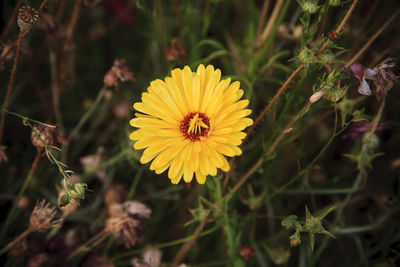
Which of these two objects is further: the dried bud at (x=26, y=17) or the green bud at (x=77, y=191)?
the dried bud at (x=26, y=17)

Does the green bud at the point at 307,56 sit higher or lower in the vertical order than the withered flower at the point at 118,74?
lower

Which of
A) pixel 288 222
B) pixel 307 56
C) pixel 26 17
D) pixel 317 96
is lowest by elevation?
pixel 288 222

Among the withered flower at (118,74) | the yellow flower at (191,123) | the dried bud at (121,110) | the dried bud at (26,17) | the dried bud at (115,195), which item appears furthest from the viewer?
the dried bud at (121,110)

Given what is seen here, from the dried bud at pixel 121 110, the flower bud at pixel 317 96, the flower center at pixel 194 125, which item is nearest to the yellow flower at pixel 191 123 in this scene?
the flower center at pixel 194 125

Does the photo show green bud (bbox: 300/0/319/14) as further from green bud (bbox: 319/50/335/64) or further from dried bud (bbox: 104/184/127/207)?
dried bud (bbox: 104/184/127/207)

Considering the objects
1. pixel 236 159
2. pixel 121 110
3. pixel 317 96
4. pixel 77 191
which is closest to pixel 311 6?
pixel 317 96

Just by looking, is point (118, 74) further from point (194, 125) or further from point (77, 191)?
point (77, 191)

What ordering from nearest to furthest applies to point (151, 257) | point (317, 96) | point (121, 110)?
point (317, 96) < point (151, 257) < point (121, 110)

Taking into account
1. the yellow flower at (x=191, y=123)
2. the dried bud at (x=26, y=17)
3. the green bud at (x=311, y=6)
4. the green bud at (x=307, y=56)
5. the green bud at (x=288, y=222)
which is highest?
the dried bud at (x=26, y=17)

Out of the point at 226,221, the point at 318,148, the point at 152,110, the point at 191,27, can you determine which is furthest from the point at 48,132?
the point at 318,148

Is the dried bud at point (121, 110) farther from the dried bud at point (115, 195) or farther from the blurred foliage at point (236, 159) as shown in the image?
the dried bud at point (115, 195)
